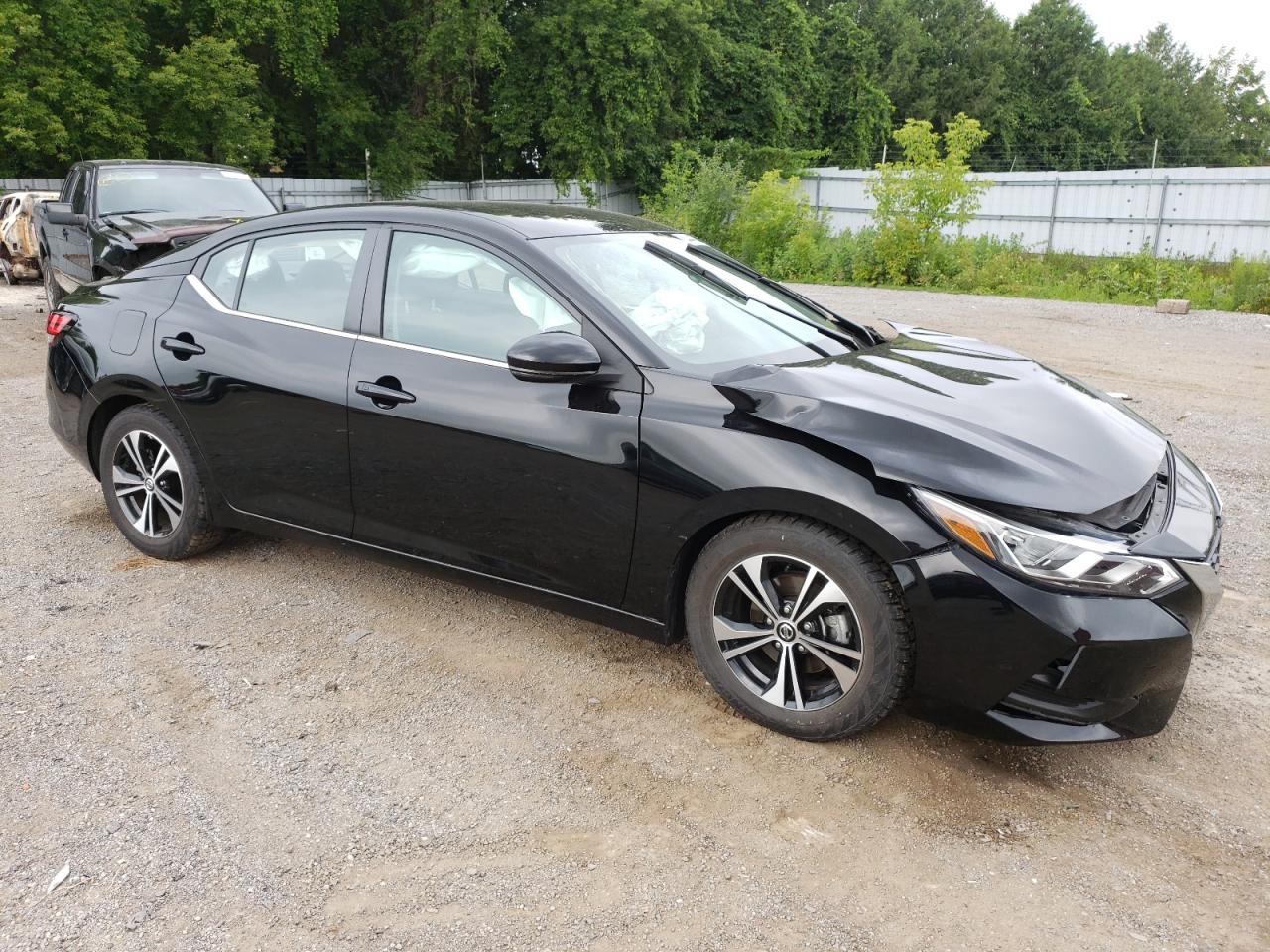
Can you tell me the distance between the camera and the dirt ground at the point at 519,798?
241cm

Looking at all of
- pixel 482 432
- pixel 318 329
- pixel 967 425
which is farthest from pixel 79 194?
pixel 967 425

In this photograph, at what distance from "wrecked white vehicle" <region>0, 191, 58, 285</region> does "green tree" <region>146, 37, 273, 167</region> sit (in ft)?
43.3

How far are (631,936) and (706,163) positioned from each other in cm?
2293

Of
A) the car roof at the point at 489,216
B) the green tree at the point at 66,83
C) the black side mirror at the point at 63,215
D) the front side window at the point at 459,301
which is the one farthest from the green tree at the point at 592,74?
the front side window at the point at 459,301

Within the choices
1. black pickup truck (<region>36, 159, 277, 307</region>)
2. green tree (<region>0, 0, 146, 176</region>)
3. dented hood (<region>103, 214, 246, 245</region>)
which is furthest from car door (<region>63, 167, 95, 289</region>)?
green tree (<region>0, 0, 146, 176</region>)

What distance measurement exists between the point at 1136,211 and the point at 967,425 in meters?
24.8

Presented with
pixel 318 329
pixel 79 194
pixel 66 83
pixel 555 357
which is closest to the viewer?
pixel 555 357

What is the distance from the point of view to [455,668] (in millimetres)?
3674

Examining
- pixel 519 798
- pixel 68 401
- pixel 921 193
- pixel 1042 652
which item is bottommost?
pixel 519 798

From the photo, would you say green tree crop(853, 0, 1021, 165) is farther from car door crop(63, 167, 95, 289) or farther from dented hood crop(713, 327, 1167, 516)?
dented hood crop(713, 327, 1167, 516)

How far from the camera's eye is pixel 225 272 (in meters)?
4.30

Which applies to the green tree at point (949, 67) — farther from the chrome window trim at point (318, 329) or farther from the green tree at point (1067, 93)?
the chrome window trim at point (318, 329)

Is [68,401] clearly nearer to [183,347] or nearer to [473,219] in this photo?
[183,347]

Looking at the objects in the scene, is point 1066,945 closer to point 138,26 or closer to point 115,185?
point 115,185
